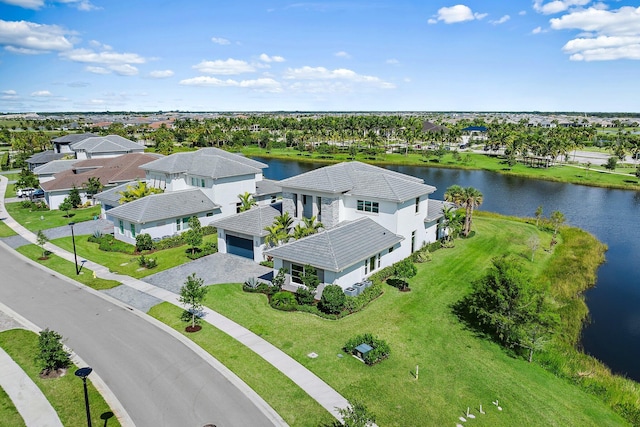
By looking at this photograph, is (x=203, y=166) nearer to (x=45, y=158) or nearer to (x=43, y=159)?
(x=43, y=159)

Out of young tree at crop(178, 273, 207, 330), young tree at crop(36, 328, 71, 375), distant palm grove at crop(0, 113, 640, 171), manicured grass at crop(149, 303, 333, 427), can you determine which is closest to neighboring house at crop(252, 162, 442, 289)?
young tree at crop(178, 273, 207, 330)

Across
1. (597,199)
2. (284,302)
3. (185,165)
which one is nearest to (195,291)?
(284,302)

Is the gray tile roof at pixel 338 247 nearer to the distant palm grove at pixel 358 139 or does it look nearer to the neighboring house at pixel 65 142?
the neighboring house at pixel 65 142

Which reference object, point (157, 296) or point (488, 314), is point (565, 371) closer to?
point (488, 314)

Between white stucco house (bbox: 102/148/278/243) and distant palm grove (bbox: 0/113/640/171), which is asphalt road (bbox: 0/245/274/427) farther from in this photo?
distant palm grove (bbox: 0/113/640/171)

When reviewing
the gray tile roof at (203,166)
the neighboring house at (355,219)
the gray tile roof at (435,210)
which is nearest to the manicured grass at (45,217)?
the gray tile roof at (203,166)

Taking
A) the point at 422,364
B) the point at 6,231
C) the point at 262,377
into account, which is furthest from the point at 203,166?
the point at 422,364
